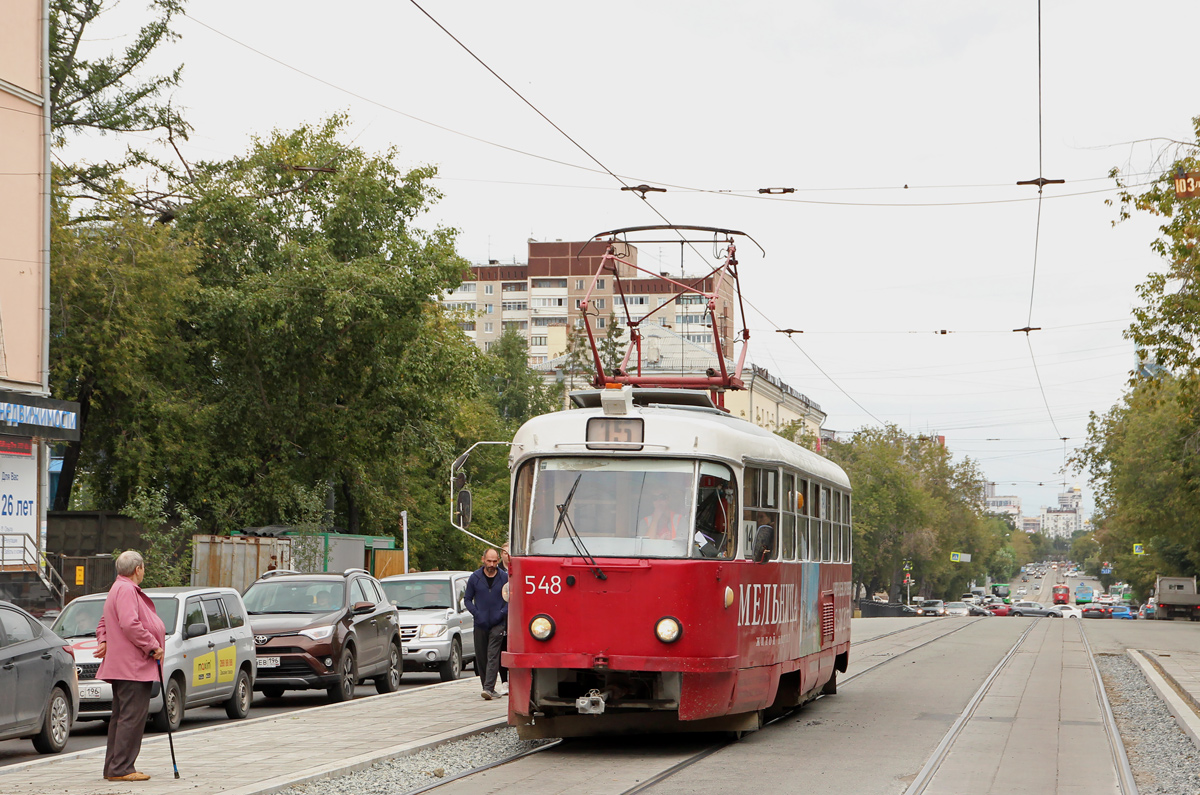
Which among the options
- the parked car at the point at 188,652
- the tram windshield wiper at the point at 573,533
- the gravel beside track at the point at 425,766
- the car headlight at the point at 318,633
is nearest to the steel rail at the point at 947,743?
the tram windshield wiper at the point at 573,533

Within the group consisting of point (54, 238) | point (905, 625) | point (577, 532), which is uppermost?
point (54, 238)

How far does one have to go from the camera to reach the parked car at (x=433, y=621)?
21859 mm

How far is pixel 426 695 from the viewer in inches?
690

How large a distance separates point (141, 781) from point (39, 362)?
20.3 m

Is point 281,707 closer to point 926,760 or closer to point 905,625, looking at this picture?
point 926,760

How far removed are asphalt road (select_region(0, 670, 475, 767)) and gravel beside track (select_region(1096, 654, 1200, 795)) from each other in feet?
30.0

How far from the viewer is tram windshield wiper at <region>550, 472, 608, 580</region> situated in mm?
11359

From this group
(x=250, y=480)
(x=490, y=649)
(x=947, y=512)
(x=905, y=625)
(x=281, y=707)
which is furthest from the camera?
(x=947, y=512)

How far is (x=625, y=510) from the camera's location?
38.1 ft

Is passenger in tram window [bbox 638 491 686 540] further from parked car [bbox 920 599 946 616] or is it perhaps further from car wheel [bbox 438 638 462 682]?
parked car [bbox 920 599 946 616]

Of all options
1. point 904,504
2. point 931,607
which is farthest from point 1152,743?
point 904,504

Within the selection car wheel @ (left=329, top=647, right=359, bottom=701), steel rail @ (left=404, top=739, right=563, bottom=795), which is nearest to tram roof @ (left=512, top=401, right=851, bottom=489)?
steel rail @ (left=404, top=739, right=563, bottom=795)

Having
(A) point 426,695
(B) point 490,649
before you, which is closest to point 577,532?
(B) point 490,649

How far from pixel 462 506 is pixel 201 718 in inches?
229
